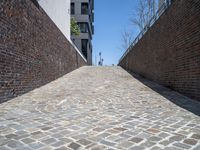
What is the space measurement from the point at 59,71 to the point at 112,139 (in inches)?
408

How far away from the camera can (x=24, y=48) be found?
8359mm

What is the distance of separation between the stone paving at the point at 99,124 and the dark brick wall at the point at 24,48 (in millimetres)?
705

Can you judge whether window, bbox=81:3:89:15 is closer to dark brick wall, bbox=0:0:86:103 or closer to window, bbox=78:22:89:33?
window, bbox=78:22:89:33

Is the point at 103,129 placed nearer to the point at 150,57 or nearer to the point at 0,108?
the point at 0,108

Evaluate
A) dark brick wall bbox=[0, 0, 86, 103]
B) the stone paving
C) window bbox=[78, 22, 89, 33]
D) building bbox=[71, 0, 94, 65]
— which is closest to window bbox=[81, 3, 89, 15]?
building bbox=[71, 0, 94, 65]

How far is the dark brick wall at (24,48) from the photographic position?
686 cm

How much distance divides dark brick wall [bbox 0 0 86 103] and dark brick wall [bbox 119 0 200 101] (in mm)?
5163

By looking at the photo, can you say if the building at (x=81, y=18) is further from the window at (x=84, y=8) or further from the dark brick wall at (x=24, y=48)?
the dark brick wall at (x=24, y=48)

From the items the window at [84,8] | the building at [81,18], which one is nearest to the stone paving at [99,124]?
the building at [81,18]

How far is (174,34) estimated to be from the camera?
9055 mm

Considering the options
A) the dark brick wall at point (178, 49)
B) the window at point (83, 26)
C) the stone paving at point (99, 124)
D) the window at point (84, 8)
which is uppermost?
the window at point (84, 8)

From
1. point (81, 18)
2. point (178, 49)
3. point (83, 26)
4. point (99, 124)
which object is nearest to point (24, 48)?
point (99, 124)

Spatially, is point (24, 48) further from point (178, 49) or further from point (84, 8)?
point (84, 8)

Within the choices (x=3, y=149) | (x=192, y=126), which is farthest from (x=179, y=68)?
(x=3, y=149)
